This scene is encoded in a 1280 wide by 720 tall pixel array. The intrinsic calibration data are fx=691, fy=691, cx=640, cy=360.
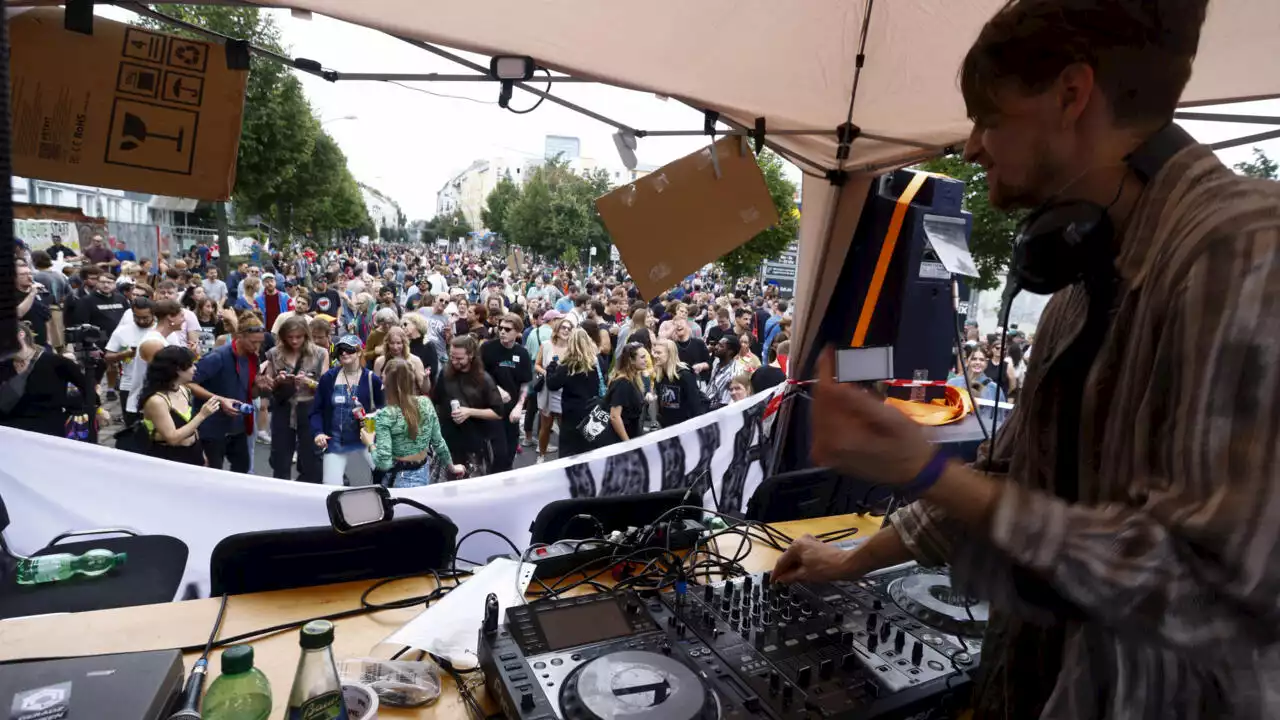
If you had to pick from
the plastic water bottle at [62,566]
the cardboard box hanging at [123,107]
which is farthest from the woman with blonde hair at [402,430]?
the cardboard box hanging at [123,107]

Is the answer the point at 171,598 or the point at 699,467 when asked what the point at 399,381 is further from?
the point at 171,598

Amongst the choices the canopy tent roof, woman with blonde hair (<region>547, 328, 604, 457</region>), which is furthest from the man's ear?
woman with blonde hair (<region>547, 328, 604, 457</region>)

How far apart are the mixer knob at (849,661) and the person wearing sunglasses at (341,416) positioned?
4.81m

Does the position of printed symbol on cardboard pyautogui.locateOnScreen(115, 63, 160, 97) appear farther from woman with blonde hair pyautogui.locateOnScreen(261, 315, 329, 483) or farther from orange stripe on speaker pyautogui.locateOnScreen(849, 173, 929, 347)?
woman with blonde hair pyautogui.locateOnScreen(261, 315, 329, 483)

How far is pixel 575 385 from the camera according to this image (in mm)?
6797

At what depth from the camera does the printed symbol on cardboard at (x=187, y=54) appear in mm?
2379

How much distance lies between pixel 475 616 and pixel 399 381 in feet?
12.3

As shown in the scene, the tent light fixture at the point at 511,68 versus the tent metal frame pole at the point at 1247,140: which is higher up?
the tent metal frame pole at the point at 1247,140

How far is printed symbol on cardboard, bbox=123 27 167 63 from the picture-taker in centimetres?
232

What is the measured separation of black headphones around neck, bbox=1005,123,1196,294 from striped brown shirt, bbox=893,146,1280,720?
0.03 metres

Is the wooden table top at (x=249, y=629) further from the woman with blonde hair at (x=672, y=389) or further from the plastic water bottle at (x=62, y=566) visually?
the woman with blonde hair at (x=672, y=389)

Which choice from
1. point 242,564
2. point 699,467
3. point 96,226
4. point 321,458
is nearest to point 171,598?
point 242,564

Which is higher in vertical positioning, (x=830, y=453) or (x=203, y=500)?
(x=830, y=453)

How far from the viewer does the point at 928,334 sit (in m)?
4.35
